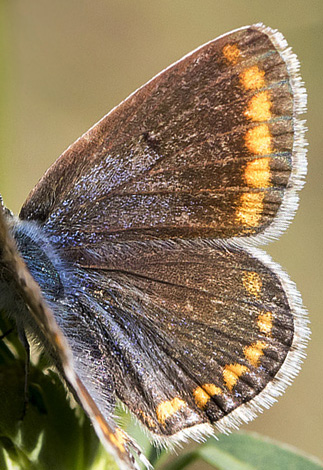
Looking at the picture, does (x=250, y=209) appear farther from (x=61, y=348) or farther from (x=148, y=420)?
(x=61, y=348)

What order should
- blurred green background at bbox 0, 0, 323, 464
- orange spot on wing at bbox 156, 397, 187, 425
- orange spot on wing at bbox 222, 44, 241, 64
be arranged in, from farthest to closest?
blurred green background at bbox 0, 0, 323, 464 < orange spot on wing at bbox 222, 44, 241, 64 < orange spot on wing at bbox 156, 397, 187, 425

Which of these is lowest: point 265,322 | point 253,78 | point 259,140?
point 265,322

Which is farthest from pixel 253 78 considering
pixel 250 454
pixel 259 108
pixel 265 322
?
pixel 250 454

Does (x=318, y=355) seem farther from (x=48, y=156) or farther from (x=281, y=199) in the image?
(x=281, y=199)

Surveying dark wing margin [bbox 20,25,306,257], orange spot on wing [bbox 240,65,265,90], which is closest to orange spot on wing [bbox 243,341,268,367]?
dark wing margin [bbox 20,25,306,257]

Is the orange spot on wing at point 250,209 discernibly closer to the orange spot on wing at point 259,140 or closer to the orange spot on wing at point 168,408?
the orange spot on wing at point 259,140

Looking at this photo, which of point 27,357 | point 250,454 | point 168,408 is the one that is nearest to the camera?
point 27,357

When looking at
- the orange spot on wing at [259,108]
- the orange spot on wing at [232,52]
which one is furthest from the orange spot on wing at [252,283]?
the orange spot on wing at [232,52]

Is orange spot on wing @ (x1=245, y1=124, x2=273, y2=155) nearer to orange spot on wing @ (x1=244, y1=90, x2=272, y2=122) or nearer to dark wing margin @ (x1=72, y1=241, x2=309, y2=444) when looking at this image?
orange spot on wing @ (x1=244, y1=90, x2=272, y2=122)
